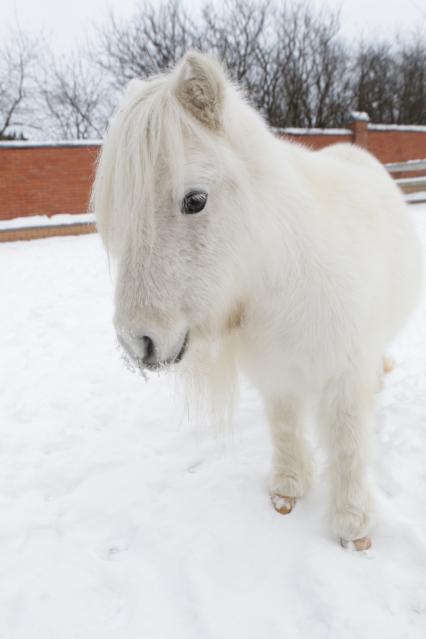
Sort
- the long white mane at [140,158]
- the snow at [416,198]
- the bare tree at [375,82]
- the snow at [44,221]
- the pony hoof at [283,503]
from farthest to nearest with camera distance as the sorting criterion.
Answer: the bare tree at [375,82], the snow at [416,198], the snow at [44,221], the pony hoof at [283,503], the long white mane at [140,158]

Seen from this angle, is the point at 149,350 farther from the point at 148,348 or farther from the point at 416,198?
the point at 416,198

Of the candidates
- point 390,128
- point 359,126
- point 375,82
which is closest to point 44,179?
point 359,126

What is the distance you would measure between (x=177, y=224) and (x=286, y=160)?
620 mm

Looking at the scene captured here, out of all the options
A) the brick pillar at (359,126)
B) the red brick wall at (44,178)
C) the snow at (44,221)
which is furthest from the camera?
the brick pillar at (359,126)

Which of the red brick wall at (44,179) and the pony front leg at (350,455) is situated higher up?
the red brick wall at (44,179)

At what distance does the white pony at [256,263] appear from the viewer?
1.26 m

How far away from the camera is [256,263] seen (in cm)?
147

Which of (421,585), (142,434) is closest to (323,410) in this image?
(421,585)

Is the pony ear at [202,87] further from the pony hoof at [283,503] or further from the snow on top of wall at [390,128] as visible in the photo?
the snow on top of wall at [390,128]

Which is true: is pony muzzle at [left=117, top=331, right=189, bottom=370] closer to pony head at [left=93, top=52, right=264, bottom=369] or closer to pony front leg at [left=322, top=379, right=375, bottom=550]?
pony head at [left=93, top=52, right=264, bottom=369]

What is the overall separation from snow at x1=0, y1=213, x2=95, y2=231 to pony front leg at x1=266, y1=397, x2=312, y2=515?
8.89 metres

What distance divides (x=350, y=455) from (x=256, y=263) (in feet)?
3.14

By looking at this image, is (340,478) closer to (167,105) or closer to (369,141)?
(167,105)

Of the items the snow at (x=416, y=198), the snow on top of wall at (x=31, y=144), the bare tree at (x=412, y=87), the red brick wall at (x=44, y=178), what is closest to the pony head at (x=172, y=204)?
the red brick wall at (x=44, y=178)
